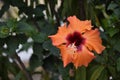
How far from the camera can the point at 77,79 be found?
3.12 feet

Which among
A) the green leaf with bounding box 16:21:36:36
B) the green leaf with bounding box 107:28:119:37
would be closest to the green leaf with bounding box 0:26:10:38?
the green leaf with bounding box 16:21:36:36

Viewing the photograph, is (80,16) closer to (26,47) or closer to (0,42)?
(0,42)

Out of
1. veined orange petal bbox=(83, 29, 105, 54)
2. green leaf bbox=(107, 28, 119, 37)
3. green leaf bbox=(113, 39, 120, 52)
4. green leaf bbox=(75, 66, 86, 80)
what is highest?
green leaf bbox=(107, 28, 119, 37)

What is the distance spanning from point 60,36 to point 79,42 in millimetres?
58

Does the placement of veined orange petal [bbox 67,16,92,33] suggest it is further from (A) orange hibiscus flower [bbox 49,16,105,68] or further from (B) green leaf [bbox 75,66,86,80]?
(B) green leaf [bbox 75,66,86,80]

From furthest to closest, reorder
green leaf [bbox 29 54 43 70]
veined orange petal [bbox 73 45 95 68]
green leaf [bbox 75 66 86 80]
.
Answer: green leaf [bbox 29 54 43 70] → green leaf [bbox 75 66 86 80] → veined orange petal [bbox 73 45 95 68]

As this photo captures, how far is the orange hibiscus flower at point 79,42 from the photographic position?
83 centimetres

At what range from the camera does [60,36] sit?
0.85 metres

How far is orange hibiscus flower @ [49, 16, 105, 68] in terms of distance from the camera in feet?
2.71

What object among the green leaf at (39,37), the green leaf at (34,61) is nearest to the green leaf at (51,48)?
the green leaf at (39,37)

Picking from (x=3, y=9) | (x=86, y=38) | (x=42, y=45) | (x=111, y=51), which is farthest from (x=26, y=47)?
(x=86, y=38)

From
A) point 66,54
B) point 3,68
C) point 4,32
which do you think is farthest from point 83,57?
point 3,68

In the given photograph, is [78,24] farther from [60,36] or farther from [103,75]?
[103,75]

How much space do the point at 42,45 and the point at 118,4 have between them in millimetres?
258
